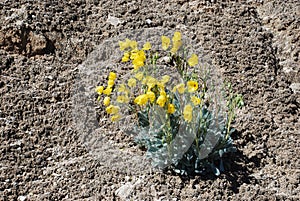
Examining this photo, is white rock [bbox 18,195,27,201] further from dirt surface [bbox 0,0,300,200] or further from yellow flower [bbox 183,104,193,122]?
yellow flower [bbox 183,104,193,122]

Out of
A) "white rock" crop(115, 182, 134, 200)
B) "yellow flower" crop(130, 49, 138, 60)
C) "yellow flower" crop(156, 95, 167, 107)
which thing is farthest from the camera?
"white rock" crop(115, 182, 134, 200)

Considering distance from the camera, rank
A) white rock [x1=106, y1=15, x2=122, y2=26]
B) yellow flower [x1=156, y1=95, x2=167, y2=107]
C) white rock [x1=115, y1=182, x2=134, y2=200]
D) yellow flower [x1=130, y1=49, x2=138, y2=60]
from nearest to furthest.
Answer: yellow flower [x1=156, y1=95, x2=167, y2=107] < yellow flower [x1=130, y1=49, x2=138, y2=60] < white rock [x1=115, y1=182, x2=134, y2=200] < white rock [x1=106, y1=15, x2=122, y2=26]

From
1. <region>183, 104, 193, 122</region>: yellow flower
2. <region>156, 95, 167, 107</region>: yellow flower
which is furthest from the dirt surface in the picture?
<region>156, 95, 167, 107</region>: yellow flower

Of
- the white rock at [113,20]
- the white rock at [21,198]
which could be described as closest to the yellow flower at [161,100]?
the white rock at [21,198]

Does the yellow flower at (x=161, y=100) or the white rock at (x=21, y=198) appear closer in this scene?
the yellow flower at (x=161, y=100)

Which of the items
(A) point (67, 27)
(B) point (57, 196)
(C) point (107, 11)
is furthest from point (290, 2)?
(B) point (57, 196)

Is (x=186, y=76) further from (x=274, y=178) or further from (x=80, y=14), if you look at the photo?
(x=80, y=14)

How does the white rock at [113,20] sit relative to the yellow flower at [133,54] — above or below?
below

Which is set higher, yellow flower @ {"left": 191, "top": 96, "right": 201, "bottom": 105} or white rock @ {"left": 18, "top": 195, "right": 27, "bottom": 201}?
yellow flower @ {"left": 191, "top": 96, "right": 201, "bottom": 105}

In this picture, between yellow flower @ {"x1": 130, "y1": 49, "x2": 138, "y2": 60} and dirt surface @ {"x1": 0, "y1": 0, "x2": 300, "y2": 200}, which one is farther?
dirt surface @ {"x1": 0, "y1": 0, "x2": 300, "y2": 200}

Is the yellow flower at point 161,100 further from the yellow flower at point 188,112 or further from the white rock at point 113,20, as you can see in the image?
the white rock at point 113,20
